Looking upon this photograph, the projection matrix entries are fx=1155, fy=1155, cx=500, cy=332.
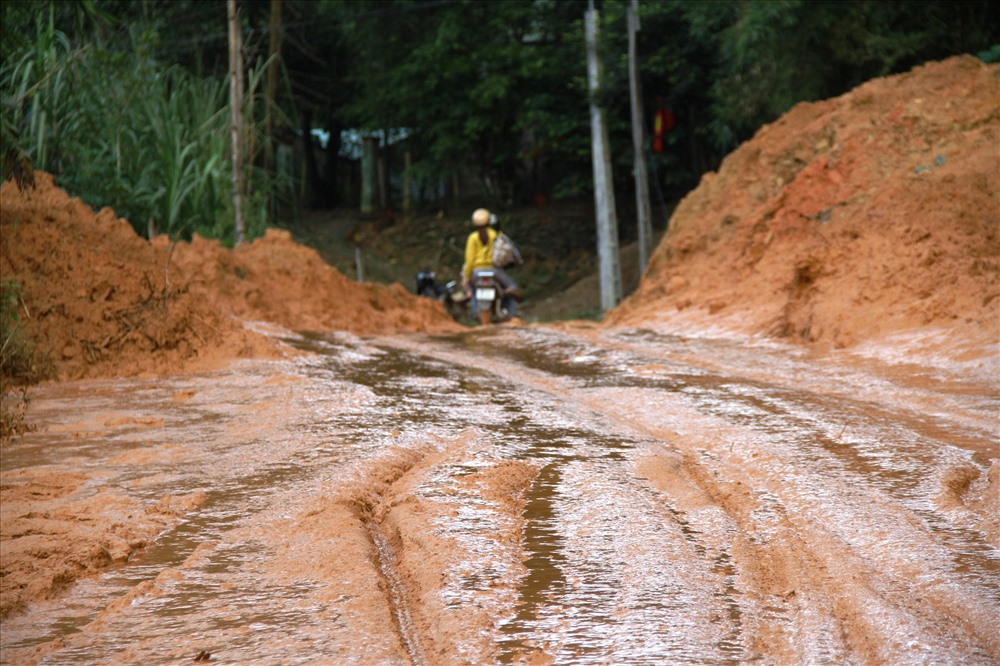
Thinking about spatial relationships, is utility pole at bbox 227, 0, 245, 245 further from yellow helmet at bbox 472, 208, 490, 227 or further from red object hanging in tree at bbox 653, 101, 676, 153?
red object hanging in tree at bbox 653, 101, 676, 153

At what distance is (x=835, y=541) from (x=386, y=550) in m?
1.53

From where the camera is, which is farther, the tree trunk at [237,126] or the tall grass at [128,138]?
the tree trunk at [237,126]

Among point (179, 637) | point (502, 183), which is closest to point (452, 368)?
point (179, 637)

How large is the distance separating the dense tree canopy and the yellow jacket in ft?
10.9

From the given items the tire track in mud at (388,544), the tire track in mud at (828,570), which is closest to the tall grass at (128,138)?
the tire track in mud at (388,544)

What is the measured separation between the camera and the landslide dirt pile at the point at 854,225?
8820 mm

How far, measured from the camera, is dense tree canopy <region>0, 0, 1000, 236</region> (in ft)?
44.8

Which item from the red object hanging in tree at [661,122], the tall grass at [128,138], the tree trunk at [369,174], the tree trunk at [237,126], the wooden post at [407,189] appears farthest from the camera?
the tree trunk at [369,174]

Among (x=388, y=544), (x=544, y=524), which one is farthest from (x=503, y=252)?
(x=388, y=544)

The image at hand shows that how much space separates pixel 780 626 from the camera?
10.5ft

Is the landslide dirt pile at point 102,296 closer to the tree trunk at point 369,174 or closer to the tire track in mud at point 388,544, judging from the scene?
the tire track in mud at point 388,544

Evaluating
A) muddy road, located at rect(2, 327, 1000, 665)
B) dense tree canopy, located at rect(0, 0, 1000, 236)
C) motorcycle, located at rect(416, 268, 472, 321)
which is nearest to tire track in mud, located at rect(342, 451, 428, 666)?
muddy road, located at rect(2, 327, 1000, 665)

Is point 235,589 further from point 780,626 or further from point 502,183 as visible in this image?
point 502,183

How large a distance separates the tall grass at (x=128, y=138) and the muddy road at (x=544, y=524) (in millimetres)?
6827
